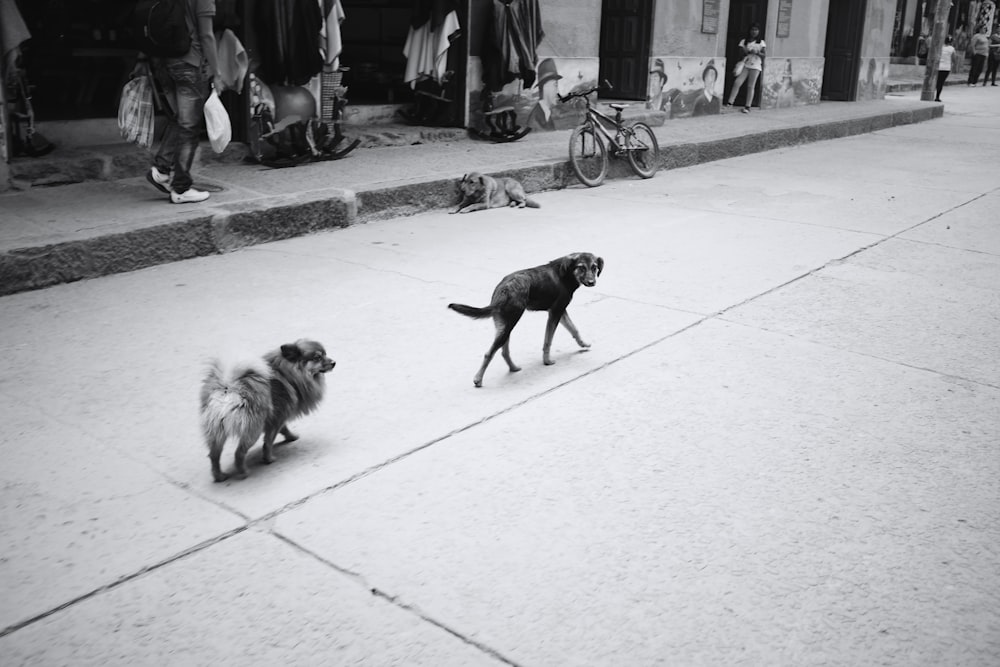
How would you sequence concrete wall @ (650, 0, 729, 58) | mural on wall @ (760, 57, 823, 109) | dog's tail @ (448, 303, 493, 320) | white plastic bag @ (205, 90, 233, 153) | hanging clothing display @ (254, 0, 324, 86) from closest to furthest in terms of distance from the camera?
1. dog's tail @ (448, 303, 493, 320)
2. white plastic bag @ (205, 90, 233, 153)
3. hanging clothing display @ (254, 0, 324, 86)
4. concrete wall @ (650, 0, 729, 58)
5. mural on wall @ (760, 57, 823, 109)

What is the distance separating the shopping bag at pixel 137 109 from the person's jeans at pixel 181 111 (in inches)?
5.2

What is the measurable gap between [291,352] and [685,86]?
45.5 ft

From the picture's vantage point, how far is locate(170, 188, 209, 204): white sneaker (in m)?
6.87

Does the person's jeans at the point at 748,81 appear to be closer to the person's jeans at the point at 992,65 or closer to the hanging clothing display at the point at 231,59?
the hanging clothing display at the point at 231,59

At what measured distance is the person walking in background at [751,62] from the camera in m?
17.4

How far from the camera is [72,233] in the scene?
5.83 m

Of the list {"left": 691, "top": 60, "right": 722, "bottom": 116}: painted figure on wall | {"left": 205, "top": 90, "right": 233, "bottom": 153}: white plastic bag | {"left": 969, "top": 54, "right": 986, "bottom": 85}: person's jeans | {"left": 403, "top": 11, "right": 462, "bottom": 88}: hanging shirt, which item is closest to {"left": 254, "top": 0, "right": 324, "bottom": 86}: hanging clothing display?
{"left": 205, "top": 90, "right": 233, "bottom": 153}: white plastic bag

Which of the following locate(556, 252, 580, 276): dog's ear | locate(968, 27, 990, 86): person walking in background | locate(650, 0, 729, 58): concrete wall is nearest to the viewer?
locate(556, 252, 580, 276): dog's ear

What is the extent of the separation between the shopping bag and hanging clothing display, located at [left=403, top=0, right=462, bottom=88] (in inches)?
184

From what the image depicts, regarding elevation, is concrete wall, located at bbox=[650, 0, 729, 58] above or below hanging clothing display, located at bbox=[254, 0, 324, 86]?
above

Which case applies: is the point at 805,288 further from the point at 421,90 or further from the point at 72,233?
the point at 421,90

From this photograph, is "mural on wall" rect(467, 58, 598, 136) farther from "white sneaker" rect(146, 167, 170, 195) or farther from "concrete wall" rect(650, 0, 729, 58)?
"white sneaker" rect(146, 167, 170, 195)

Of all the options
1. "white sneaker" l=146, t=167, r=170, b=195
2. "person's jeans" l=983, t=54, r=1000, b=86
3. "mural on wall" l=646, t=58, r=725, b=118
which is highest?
"person's jeans" l=983, t=54, r=1000, b=86

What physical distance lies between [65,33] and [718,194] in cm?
768
